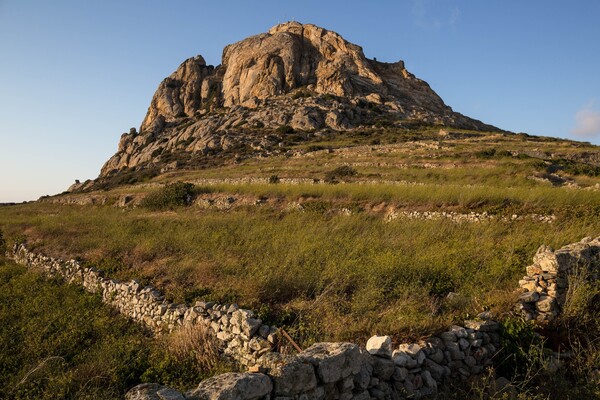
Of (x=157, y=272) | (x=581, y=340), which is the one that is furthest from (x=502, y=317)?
(x=157, y=272)

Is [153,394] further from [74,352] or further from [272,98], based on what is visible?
[272,98]

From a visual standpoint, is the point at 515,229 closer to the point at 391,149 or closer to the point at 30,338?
the point at 30,338

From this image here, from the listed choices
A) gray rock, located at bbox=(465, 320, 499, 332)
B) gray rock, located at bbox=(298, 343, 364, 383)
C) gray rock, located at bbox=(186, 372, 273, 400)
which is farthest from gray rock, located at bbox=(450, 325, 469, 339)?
gray rock, located at bbox=(186, 372, 273, 400)

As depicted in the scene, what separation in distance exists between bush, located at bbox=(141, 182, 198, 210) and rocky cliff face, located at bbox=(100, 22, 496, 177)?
2675 centimetres

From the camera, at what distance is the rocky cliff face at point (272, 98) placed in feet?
212

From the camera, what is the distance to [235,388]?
3.58m

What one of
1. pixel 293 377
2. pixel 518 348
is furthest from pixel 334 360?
pixel 518 348

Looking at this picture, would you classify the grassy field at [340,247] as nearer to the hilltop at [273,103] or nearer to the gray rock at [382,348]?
the gray rock at [382,348]

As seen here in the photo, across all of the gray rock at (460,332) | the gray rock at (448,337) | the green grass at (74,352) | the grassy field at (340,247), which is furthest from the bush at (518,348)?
the green grass at (74,352)

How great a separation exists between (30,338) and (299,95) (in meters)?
75.3

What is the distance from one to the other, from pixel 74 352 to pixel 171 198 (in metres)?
17.0

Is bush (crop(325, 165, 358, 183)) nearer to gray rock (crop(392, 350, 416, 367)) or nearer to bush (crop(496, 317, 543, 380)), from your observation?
bush (crop(496, 317, 543, 380))

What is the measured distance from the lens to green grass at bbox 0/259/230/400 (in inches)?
226

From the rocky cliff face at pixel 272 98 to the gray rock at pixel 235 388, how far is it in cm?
4753
